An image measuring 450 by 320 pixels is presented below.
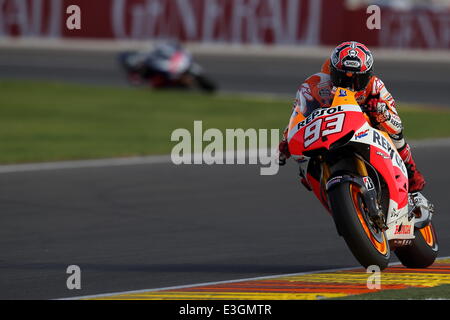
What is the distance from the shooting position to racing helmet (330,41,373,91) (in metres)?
7.30

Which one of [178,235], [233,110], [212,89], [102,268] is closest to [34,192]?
[178,235]

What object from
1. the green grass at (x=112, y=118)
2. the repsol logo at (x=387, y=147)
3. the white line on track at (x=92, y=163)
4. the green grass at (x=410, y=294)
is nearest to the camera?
the green grass at (x=410, y=294)

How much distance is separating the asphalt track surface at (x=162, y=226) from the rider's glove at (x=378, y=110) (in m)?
1.18

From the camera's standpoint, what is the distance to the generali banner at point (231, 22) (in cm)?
3341

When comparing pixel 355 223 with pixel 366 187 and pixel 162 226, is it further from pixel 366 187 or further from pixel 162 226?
pixel 162 226

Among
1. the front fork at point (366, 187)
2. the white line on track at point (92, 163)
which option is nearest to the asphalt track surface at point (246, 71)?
the white line on track at point (92, 163)

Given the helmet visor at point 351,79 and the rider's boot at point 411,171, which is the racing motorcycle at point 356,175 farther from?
the rider's boot at point 411,171

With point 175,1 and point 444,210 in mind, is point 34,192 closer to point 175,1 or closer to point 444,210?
point 444,210

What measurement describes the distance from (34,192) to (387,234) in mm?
5452

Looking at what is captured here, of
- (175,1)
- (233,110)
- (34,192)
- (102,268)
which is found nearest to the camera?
(102,268)

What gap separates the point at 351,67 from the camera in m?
7.30

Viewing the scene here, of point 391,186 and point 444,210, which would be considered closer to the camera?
point 391,186

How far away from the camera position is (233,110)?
21.6 m

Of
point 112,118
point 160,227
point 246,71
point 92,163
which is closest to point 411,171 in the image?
point 160,227
